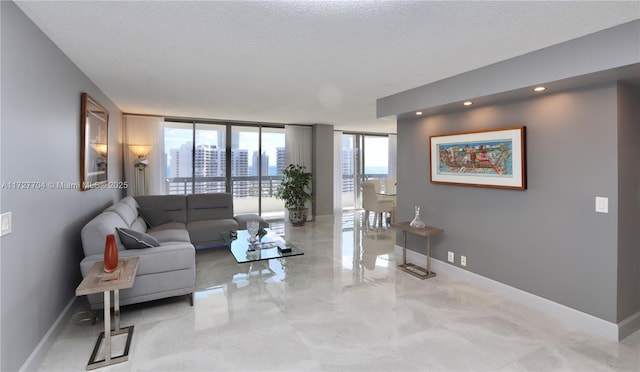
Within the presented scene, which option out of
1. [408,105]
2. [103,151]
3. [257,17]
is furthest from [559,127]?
[103,151]

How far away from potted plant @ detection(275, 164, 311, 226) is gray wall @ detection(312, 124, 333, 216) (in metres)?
0.55

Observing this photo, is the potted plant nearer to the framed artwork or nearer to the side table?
the framed artwork

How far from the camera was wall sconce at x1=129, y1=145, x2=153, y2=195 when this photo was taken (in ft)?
19.1

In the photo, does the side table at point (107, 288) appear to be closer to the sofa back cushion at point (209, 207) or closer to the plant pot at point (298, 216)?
the sofa back cushion at point (209, 207)

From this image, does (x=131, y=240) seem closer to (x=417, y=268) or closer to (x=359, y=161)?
(x=417, y=268)

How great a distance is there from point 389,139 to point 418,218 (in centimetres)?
533

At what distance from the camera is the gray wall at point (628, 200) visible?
7.97 feet

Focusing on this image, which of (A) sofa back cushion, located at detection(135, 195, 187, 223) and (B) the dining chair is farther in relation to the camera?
(B) the dining chair

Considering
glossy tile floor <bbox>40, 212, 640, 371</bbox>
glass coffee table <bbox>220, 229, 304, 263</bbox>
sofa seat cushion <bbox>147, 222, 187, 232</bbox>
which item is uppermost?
sofa seat cushion <bbox>147, 222, 187, 232</bbox>

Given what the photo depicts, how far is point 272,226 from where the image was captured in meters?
6.84

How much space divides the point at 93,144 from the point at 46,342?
2.17 m

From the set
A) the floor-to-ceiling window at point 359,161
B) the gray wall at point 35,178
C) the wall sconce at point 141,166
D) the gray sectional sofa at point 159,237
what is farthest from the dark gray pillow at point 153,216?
the floor-to-ceiling window at point 359,161

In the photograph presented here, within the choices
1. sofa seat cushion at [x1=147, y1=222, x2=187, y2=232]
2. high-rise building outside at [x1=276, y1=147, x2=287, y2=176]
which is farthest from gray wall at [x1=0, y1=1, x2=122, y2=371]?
high-rise building outside at [x1=276, y1=147, x2=287, y2=176]

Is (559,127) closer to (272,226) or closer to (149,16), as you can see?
(149,16)
